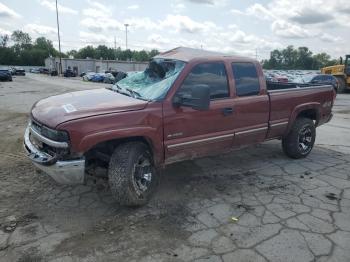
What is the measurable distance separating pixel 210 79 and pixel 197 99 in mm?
795

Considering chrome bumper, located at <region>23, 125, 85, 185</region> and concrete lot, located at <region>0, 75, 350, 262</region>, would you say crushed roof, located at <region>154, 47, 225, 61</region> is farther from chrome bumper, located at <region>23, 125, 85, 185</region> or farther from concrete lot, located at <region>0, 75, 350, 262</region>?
chrome bumper, located at <region>23, 125, 85, 185</region>

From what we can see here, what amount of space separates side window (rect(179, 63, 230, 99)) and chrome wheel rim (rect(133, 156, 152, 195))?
1.02 m

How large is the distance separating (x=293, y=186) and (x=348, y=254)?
179 centimetres

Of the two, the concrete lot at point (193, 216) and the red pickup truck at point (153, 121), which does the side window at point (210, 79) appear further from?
the concrete lot at point (193, 216)

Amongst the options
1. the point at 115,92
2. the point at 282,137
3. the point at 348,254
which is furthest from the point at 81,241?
the point at 282,137

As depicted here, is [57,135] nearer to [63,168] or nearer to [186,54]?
[63,168]

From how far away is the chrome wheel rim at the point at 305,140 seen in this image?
662 centimetres

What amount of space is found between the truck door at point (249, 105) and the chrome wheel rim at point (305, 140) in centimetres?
118

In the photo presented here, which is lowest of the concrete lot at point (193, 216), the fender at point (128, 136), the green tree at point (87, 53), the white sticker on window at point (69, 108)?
the concrete lot at point (193, 216)

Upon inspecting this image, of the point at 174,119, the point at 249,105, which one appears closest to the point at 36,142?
the point at 174,119

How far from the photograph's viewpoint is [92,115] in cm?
395

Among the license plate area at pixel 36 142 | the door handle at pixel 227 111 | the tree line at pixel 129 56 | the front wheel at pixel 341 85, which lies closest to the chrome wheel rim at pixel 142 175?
the license plate area at pixel 36 142

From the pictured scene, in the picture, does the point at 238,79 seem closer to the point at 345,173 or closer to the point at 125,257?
the point at 345,173

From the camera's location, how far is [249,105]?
5.40 meters
